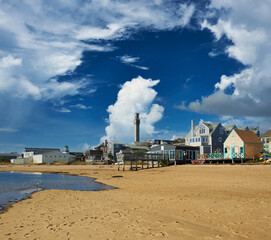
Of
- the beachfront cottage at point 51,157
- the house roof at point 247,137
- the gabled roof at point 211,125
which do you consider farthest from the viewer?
the beachfront cottage at point 51,157

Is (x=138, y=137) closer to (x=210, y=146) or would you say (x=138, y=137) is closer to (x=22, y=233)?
(x=210, y=146)

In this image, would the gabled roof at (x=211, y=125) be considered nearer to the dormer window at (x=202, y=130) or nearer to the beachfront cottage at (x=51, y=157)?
the dormer window at (x=202, y=130)

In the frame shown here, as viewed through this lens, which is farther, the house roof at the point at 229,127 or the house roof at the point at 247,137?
the house roof at the point at 229,127

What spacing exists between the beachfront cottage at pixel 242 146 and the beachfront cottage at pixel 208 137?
8.23 meters

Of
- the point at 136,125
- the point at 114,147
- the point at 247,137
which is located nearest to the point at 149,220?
the point at 247,137

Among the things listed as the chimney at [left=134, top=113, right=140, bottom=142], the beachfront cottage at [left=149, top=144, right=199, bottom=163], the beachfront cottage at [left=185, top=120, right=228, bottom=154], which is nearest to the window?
the beachfront cottage at [left=185, top=120, right=228, bottom=154]

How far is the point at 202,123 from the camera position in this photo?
5866 centimetres

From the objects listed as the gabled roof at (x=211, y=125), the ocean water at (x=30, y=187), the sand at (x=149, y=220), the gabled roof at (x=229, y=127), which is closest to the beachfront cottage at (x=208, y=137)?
the gabled roof at (x=211, y=125)

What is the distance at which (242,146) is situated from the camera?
4356 cm

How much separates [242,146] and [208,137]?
43.1 ft

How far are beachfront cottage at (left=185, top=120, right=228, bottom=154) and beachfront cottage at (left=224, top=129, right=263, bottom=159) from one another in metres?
8.23

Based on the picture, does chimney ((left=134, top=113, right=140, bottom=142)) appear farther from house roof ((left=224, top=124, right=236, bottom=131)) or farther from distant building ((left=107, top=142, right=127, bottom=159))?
house roof ((left=224, top=124, right=236, bottom=131))

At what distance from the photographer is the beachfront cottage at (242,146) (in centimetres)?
4353

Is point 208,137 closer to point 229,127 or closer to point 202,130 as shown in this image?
point 202,130
